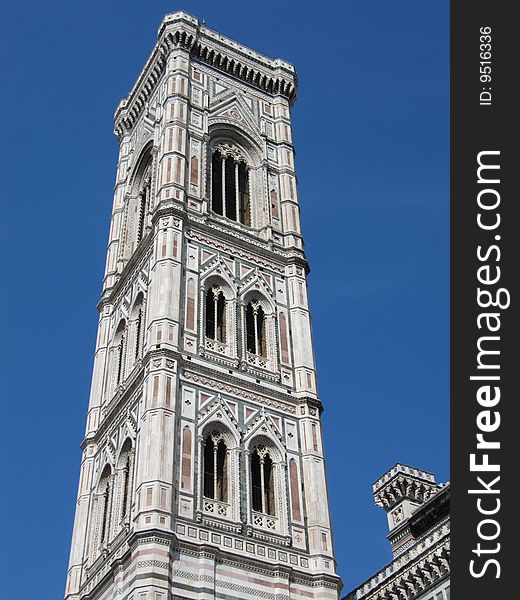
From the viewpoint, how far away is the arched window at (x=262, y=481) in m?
25.5

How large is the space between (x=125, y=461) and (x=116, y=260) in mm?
10123

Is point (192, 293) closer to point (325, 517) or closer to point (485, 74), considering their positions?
point (325, 517)

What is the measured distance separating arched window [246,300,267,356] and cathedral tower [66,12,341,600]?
55mm

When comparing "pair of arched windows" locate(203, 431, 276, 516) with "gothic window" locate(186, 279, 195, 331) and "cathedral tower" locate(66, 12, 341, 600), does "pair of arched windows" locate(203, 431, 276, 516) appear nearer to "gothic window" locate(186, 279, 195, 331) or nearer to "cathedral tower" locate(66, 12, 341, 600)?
"cathedral tower" locate(66, 12, 341, 600)

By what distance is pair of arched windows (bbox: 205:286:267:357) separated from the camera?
2881cm

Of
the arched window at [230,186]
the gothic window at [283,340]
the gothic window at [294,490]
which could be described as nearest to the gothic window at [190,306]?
the gothic window at [283,340]

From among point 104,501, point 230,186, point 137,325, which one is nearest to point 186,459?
point 104,501

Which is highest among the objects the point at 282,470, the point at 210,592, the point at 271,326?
the point at 271,326

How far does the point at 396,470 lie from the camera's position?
34.0 meters

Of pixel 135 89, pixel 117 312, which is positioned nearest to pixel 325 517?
pixel 117 312

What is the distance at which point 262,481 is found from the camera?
85.0ft

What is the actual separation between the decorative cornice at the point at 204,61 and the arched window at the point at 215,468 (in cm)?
1768

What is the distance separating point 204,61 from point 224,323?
13331mm

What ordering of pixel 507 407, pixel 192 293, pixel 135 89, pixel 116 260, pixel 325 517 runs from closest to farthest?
pixel 507 407 → pixel 325 517 → pixel 192 293 → pixel 116 260 → pixel 135 89
